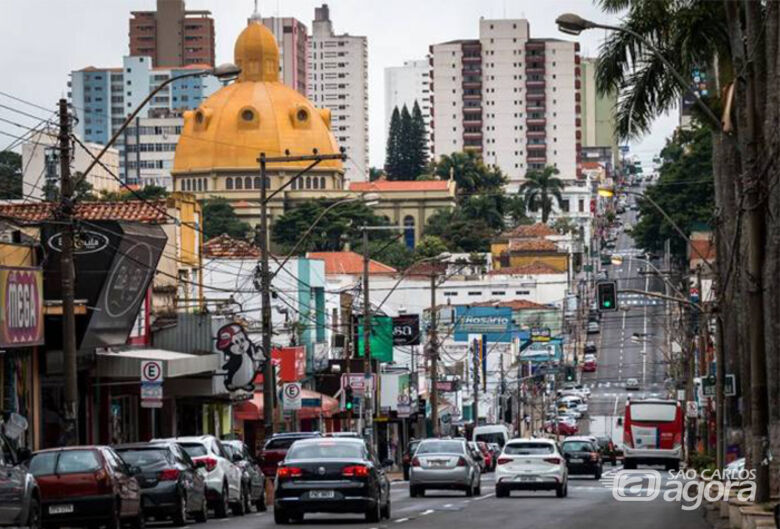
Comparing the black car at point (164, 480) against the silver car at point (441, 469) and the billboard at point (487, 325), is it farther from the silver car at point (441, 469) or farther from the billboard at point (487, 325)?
the billboard at point (487, 325)

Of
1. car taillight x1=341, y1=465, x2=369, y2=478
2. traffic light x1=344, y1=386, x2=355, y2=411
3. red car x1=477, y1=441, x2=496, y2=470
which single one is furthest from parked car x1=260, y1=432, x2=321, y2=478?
red car x1=477, y1=441, x2=496, y2=470

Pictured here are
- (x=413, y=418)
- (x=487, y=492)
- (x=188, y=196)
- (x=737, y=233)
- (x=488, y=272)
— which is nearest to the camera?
(x=737, y=233)

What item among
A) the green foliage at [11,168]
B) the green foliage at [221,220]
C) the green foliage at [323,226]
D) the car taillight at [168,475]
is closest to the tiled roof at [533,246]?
the green foliage at [323,226]

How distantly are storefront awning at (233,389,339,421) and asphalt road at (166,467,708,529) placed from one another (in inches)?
1005

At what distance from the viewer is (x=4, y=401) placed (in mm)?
41531

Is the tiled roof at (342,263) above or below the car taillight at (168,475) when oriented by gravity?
above

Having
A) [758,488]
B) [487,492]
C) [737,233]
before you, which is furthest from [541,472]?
[758,488]

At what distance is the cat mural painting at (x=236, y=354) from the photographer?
184ft

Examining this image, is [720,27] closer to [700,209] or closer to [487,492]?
[487,492]

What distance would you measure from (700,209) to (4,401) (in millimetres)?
92156

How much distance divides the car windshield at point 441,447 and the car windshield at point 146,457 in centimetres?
1278

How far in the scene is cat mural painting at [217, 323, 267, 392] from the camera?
56219 mm

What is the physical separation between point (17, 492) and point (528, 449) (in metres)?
20.5

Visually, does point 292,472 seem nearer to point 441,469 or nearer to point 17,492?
point 17,492
